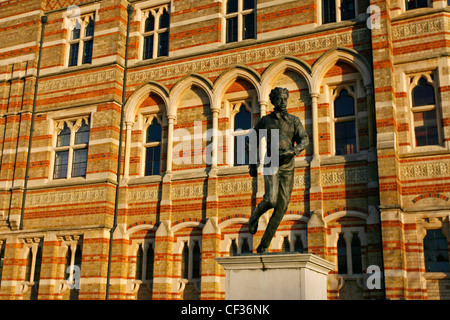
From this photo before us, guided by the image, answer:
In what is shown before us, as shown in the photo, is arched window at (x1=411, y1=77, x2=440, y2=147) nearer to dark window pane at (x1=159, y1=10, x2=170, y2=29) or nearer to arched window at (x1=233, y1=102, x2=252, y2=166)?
arched window at (x1=233, y1=102, x2=252, y2=166)

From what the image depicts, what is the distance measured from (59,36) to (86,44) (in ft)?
3.41

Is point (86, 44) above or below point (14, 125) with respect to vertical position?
above

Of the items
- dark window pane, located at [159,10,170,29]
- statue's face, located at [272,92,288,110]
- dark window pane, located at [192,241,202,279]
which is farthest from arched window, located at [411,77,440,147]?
dark window pane, located at [159,10,170,29]

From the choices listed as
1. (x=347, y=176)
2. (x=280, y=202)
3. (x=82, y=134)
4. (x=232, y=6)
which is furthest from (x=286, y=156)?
(x=82, y=134)

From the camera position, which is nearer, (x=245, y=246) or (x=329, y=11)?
(x=245, y=246)

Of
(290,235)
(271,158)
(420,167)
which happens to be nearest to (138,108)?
(290,235)

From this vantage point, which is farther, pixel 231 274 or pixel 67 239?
pixel 67 239

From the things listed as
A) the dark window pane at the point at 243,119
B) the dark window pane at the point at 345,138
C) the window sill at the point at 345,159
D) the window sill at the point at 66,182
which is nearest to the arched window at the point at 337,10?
the dark window pane at the point at 345,138

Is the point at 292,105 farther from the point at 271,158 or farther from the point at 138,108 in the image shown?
the point at 271,158

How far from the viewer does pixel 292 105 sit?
52.3 ft

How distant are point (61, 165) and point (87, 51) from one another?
4.07m

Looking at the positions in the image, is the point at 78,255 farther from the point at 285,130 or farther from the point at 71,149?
the point at 285,130

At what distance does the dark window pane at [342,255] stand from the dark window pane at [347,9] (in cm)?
623

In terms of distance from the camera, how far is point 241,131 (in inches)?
655
